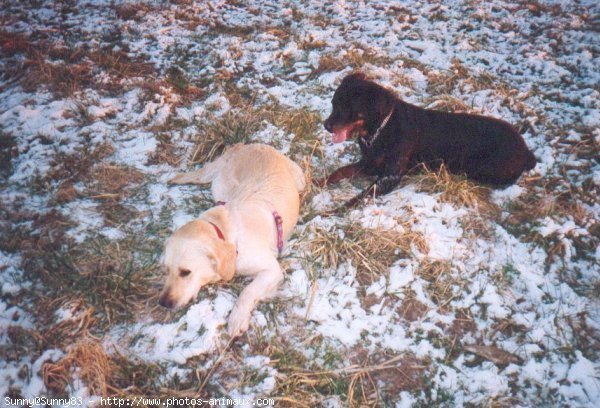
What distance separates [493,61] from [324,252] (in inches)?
159

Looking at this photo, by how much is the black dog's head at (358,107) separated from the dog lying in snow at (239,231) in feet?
1.90

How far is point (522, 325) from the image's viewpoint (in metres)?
2.50

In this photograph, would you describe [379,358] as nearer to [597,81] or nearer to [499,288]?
[499,288]

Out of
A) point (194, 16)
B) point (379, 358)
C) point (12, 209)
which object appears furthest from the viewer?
point (194, 16)

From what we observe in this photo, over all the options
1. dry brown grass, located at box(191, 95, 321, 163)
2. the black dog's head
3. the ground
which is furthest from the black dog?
dry brown grass, located at box(191, 95, 321, 163)

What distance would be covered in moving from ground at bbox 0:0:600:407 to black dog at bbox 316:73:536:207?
0.18 metres

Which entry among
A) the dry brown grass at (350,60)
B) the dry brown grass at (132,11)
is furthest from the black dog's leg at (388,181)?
the dry brown grass at (132,11)

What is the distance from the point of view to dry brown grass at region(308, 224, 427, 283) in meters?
2.88

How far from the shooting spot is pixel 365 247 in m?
2.95

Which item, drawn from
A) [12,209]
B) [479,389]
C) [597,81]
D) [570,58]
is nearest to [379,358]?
[479,389]

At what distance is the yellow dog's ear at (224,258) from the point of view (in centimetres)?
239

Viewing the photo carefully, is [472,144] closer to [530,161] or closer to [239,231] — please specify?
[530,161]

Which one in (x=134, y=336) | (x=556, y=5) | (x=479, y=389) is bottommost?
(x=134, y=336)

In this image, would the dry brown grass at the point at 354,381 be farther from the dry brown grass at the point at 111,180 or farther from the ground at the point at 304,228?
the dry brown grass at the point at 111,180
